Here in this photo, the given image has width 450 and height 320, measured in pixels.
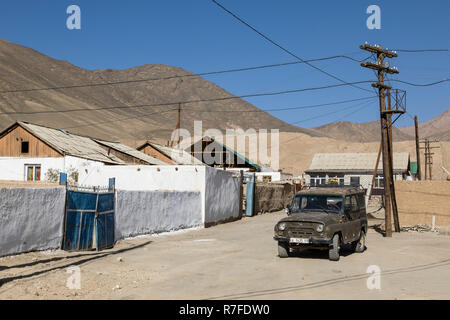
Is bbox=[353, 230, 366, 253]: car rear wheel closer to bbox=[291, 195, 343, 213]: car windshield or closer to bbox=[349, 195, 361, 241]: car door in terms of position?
bbox=[349, 195, 361, 241]: car door

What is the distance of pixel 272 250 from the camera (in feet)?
54.5

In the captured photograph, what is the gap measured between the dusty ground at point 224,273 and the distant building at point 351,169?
39.5 meters

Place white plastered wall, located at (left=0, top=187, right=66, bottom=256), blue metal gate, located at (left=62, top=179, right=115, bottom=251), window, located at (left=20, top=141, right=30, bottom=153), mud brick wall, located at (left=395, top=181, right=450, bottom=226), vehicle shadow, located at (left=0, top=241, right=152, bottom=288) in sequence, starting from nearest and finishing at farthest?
vehicle shadow, located at (left=0, top=241, right=152, bottom=288), white plastered wall, located at (left=0, top=187, right=66, bottom=256), blue metal gate, located at (left=62, top=179, right=115, bottom=251), mud brick wall, located at (left=395, top=181, right=450, bottom=226), window, located at (left=20, top=141, right=30, bottom=153)

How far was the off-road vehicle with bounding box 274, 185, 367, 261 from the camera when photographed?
44.9 feet

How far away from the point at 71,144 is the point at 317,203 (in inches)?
1156

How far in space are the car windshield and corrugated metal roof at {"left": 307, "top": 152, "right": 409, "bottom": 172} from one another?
144 feet

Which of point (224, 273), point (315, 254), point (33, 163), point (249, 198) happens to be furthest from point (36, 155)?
point (224, 273)

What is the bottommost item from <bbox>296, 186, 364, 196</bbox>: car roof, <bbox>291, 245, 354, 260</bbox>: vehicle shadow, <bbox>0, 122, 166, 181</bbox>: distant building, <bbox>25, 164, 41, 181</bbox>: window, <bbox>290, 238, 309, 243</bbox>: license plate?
<bbox>291, 245, 354, 260</bbox>: vehicle shadow

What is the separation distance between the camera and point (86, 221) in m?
15.6

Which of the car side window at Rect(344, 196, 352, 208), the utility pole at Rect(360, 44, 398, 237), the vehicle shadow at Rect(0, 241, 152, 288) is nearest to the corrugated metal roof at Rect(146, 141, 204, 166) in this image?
the utility pole at Rect(360, 44, 398, 237)

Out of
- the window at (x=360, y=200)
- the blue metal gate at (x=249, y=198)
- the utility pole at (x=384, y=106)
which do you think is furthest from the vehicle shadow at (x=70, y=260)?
the blue metal gate at (x=249, y=198)

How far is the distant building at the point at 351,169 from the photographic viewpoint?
5697 centimetres

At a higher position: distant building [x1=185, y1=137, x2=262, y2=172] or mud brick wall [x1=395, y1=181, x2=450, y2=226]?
distant building [x1=185, y1=137, x2=262, y2=172]
